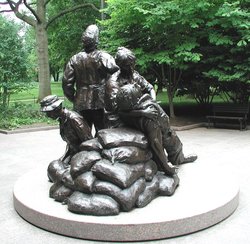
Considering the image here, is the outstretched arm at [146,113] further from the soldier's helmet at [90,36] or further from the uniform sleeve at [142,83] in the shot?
the soldier's helmet at [90,36]

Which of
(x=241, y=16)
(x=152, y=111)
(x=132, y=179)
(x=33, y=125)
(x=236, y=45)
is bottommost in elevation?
(x=33, y=125)

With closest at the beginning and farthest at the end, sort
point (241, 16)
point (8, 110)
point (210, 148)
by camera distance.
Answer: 1. point (210, 148)
2. point (241, 16)
3. point (8, 110)

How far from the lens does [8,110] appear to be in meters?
16.0

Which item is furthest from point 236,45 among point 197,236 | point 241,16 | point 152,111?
point 197,236

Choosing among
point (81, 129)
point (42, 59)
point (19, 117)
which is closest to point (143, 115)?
point (81, 129)

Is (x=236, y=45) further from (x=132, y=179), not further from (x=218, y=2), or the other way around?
(x=132, y=179)

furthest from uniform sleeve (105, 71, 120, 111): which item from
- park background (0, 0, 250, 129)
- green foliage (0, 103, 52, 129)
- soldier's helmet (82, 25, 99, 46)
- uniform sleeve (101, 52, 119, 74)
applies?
green foliage (0, 103, 52, 129)

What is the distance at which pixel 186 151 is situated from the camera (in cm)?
969

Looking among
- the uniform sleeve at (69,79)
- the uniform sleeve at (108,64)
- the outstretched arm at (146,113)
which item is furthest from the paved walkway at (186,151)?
the uniform sleeve at (108,64)

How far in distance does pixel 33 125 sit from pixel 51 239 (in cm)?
1010

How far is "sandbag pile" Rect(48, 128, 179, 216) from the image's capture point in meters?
4.83

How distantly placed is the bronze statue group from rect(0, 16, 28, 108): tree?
32.9ft

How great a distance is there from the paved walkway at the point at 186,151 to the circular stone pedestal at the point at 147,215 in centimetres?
10

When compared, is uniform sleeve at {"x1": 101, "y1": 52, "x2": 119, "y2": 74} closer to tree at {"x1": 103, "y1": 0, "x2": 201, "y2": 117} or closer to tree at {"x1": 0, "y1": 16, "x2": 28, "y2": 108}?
tree at {"x1": 103, "y1": 0, "x2": 201, "y2": 117}
